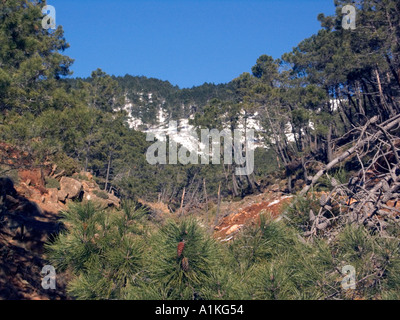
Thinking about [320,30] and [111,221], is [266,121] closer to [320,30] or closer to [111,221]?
[320,30]

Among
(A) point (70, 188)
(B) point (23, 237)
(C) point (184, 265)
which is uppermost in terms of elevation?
(A) point (70, 188)

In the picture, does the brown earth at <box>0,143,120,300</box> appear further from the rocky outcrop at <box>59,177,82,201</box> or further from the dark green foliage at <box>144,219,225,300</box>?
the rocky outcrop at <box>59,177,82,201</box>

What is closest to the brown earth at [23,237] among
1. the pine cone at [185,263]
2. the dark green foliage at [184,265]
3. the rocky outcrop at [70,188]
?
the dark green foliage at [184,265]

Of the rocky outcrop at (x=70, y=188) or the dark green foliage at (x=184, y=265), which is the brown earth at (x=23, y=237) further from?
the rocky outcrop at (x=70, y=188)

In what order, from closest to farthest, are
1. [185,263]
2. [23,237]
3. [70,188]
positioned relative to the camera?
[185,263]
[23,237]
[70,188]

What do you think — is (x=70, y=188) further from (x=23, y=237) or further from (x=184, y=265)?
(x=184, y=265)

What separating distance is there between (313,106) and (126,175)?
18870mm

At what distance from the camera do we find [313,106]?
20.6 m

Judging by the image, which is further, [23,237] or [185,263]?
[23,237]

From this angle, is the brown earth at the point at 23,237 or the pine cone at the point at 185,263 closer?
the pine cone at the point at 185,263

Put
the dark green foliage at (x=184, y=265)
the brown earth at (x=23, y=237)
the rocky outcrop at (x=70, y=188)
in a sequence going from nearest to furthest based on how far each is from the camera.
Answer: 1. the dark green foliage at (x=184, y=265)
2. the brown earth at (x=23, y=237)
3. the rocky outcrop at (x=70, y=188)

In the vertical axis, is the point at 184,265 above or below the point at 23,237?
above

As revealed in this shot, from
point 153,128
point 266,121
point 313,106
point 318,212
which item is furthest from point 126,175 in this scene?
point 153,128

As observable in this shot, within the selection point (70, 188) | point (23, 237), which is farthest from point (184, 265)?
point (70, 188)
